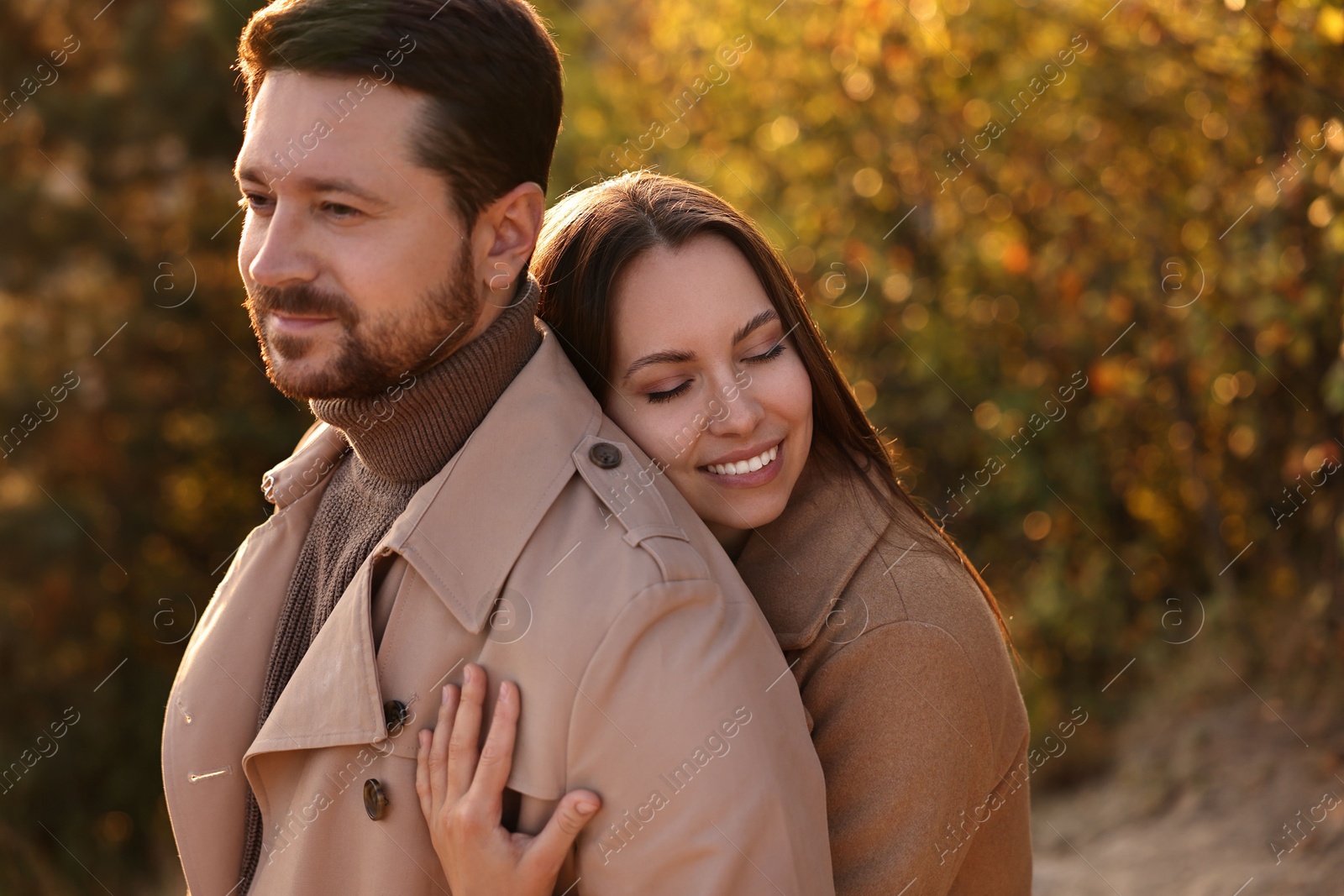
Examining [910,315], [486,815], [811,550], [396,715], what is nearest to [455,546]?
[396,715]

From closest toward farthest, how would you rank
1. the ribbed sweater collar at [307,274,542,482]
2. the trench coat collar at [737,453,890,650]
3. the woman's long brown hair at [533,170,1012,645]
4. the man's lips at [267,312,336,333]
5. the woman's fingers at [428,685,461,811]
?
1. the woman's fingers at [428,685,461,811]
2. the man's lips at [267,312,336,333]
3. the ribbed sweater collar at [307,274,542,482]
4. the trench coat collar at [737,453,890,650]
5. the woman's long brown hair at [533,170,1012,645]

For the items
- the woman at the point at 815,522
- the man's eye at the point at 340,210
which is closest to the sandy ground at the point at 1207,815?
the woman at the point at 815,522

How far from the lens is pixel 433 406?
1.94 meters

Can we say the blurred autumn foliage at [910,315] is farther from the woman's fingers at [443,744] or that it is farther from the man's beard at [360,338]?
the woman's fingers at [443,744]

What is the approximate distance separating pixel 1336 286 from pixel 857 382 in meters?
2.00

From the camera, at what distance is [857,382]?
532 centimetres

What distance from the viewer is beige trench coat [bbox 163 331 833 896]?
5.29 ft

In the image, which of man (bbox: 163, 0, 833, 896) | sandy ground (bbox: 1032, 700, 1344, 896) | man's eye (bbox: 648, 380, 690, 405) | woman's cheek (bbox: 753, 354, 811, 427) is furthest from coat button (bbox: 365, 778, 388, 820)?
sandy ground (bbox: 1032, 700, 1344, 896)

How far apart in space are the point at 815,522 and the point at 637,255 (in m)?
0.61

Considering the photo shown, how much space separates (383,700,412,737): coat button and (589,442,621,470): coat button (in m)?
0.47

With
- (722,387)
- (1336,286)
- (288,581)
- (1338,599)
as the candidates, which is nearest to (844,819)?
(722,387)

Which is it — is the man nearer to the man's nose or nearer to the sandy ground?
the man's nose

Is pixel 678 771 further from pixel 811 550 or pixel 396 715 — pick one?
pixel 811 550

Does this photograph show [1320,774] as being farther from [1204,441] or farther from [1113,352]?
[1113,352]
